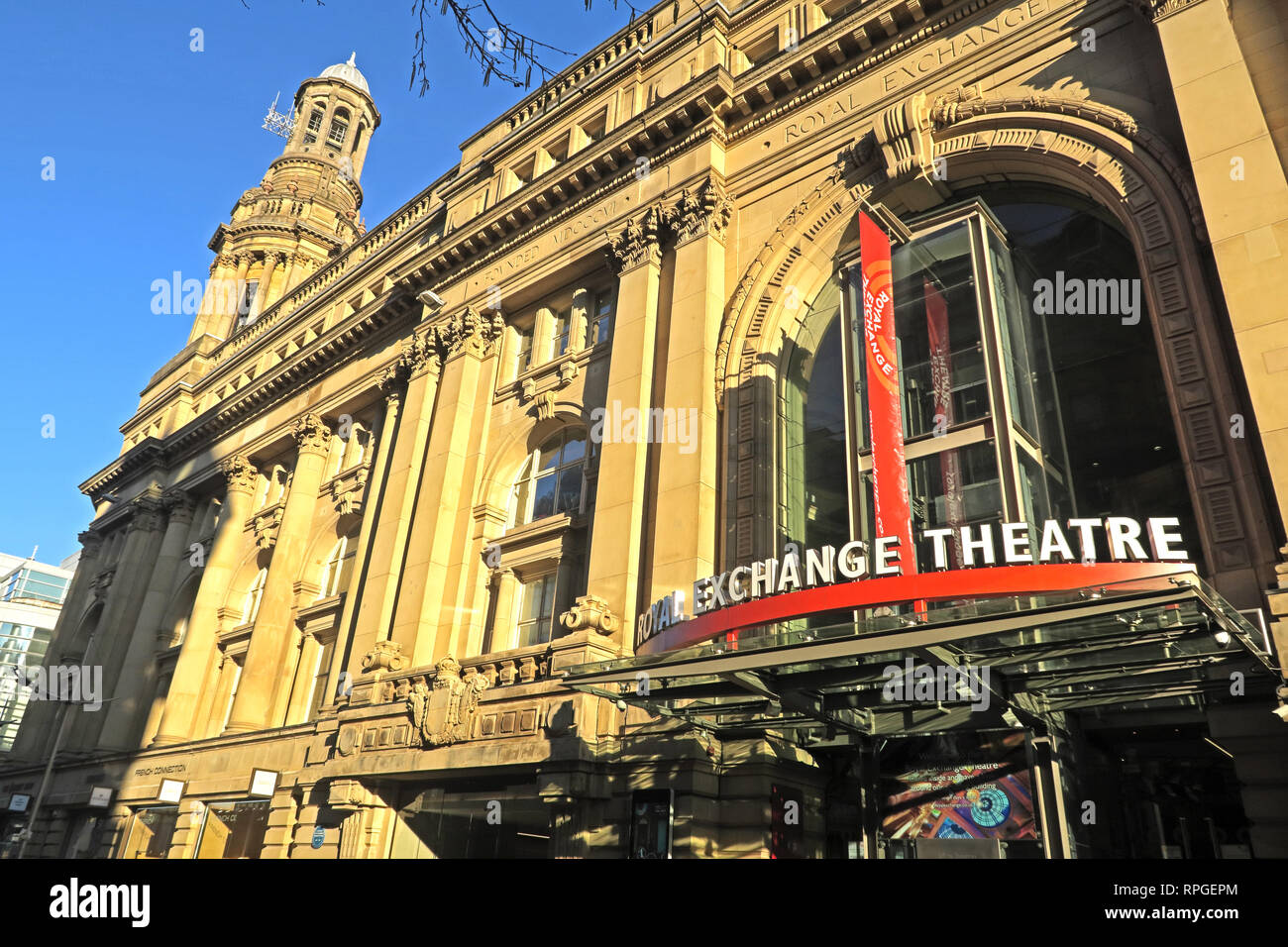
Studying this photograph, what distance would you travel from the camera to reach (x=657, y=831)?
15734mm

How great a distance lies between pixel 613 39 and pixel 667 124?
7.57 metres

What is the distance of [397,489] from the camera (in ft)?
91.7

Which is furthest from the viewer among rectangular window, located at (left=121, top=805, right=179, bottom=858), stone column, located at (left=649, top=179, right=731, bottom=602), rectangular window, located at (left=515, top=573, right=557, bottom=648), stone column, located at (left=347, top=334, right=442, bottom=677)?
rectangular window, located at (left=121, top=805, right=179, bottom=858)

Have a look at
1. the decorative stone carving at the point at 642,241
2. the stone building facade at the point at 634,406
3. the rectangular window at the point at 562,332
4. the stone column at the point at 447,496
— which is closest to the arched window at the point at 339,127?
the stone building facade at the point at 634,406

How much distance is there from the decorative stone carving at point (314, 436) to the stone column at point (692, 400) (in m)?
19.9

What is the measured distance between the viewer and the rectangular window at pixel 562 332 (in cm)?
2712

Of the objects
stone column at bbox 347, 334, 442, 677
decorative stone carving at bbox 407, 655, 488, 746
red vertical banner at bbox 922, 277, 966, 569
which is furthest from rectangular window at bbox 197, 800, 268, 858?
red vertical banner at bbox 922, 277, 966, 569

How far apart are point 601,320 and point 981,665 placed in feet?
56.5

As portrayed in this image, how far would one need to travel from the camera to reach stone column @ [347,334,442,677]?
25750 mm

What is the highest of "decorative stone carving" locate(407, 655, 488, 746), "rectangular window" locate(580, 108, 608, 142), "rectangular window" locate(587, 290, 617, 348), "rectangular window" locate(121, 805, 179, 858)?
"rectangular window" locate(580, 108, 608, 142)

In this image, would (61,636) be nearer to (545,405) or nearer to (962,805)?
(545,405)

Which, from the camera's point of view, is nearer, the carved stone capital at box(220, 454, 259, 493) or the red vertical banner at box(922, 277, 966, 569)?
the red vertical banner at box(922, 277, 966, 569)

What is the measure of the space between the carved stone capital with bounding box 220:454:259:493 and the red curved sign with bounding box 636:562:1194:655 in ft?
102

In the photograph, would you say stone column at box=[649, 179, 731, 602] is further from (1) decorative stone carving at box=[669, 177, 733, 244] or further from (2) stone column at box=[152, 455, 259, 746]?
(2) stone column at box=[152, 455, 259, 746]
